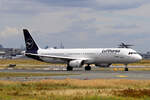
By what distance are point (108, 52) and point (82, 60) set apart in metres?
5.96

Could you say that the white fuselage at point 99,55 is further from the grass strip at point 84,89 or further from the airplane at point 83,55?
the grass strip at point 84,89

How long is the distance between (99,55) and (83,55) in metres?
4.55

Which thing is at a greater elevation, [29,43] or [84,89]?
[29,43]

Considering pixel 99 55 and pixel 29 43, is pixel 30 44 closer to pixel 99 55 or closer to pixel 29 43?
pixel 29 43

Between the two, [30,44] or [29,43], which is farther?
[29,43]

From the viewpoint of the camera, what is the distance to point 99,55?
71812 millimetres

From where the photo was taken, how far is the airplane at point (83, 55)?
69.3 m

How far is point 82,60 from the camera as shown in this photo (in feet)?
242

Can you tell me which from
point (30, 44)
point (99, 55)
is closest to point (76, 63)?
point (99, 55)

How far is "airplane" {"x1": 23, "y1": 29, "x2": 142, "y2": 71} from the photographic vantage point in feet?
227

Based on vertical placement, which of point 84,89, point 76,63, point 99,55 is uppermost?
point 99,55

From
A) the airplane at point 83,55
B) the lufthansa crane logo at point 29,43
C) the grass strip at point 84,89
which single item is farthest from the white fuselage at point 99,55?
the grass strip at point 84,89

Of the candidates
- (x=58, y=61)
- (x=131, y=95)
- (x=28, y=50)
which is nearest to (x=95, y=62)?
(x=58, y=61)

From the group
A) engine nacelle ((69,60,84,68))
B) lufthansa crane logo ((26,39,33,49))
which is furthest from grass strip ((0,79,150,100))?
Answer: lufthansa crane logo ((26,39,33,49))
